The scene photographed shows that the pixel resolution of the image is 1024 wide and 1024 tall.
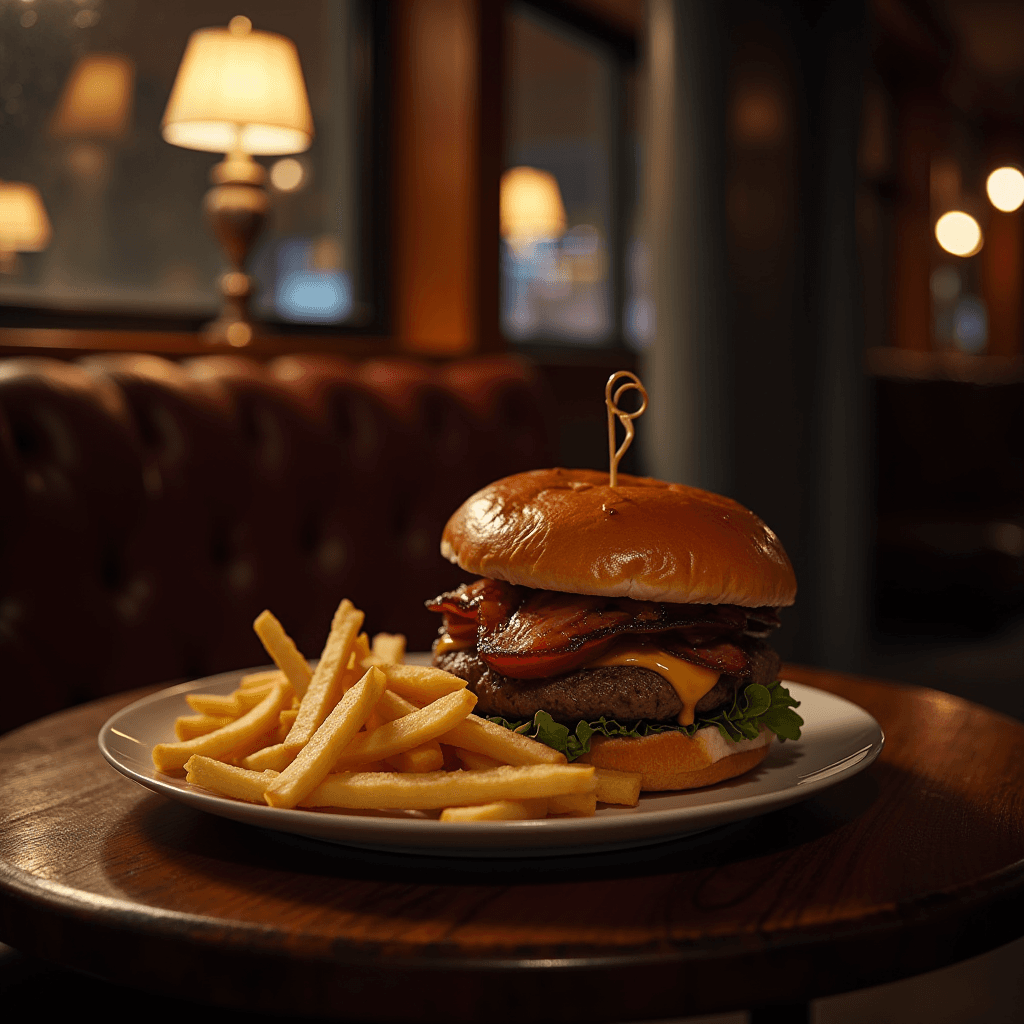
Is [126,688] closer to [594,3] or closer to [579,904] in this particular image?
[579,904]

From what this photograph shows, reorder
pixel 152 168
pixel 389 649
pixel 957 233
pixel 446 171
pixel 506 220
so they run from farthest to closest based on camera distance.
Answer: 1. pixel 957 233
2. pixel 506 220
3. pixel 446 171
4. pixel 152 168
5. pixel 389 649

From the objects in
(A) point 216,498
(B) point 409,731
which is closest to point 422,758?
(B) point 409,731

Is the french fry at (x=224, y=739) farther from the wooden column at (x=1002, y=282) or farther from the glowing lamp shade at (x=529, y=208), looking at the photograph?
the wooden column at (x=1002, y=282)

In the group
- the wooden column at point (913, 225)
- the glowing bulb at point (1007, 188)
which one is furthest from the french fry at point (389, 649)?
the glowing bulb at point (1007, 188)

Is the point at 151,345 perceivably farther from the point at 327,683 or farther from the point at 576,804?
the point at 576,804

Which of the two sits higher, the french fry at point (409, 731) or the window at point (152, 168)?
the window at point (152, 168)

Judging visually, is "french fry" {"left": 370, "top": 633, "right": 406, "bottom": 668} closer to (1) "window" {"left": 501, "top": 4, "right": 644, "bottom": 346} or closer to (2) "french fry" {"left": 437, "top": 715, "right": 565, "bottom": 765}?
(2) "french fry" {"left": 437, "top": 715, "right": 565, "bottom": 765}
